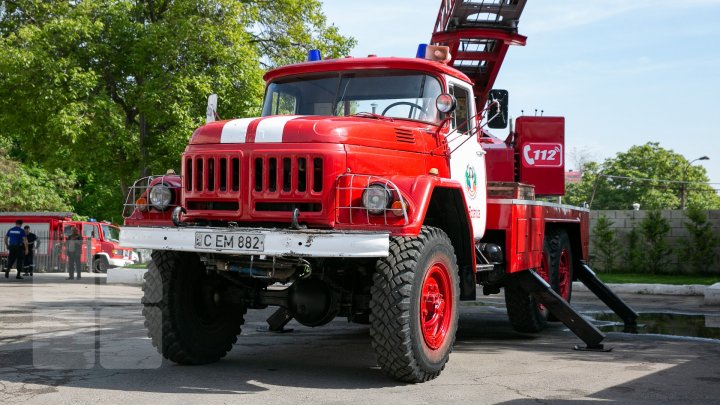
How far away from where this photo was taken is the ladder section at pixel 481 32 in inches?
579

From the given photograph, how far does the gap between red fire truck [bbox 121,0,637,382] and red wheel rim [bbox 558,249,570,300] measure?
106 inches

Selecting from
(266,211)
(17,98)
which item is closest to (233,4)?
(17,98)

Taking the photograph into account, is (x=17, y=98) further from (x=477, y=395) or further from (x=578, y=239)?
(x=477, y=395)

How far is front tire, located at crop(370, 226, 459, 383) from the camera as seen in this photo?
21.1 ft

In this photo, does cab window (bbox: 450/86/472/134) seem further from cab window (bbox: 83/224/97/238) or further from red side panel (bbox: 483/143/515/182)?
cab window (bbox: 83/224/97/238)

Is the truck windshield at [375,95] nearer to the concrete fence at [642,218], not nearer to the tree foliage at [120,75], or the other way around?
the tree foliage at [120,75]

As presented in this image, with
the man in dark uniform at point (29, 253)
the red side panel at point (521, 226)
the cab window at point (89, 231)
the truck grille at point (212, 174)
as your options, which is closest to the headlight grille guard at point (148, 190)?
the truck grille at point (212, 174)

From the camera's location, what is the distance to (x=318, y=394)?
20.5 ft

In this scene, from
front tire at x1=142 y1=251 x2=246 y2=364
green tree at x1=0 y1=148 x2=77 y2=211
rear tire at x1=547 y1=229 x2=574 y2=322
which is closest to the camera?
front tire at x1=142 y1=251 x2=246 y2=364

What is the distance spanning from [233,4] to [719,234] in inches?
578

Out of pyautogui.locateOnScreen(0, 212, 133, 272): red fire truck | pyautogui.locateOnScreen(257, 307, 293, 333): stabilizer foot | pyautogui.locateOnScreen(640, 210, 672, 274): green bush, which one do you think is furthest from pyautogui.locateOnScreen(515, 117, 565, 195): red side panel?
pyautogui.locateOnScreen(0, 212, 133, 272): red fire truck

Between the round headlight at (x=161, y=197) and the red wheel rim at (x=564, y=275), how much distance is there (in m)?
6.17

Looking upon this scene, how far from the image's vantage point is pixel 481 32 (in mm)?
14648

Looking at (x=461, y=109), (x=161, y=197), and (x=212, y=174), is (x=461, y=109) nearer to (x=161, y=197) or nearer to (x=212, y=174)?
(x=212, y=174)
